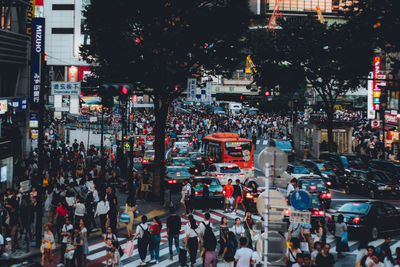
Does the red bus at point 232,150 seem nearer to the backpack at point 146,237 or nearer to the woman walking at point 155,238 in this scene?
the woman walking at point 155,238

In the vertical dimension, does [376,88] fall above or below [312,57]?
below

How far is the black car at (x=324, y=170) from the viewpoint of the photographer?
106 ft

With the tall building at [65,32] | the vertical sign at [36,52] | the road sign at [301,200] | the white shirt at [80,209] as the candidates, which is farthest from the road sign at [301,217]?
the tall building at [65,32]

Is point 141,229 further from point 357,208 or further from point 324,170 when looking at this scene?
point 324,170

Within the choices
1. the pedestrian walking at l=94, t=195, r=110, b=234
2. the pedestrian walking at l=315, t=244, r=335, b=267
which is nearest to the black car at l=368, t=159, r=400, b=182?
the pedestrian walking at l=94, t=195, r=110, b=234

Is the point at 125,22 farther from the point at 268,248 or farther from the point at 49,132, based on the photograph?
the point at 49,132

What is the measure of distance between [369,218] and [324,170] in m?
14.2

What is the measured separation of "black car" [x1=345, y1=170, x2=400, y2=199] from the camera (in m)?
28.3

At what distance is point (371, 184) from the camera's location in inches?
1131

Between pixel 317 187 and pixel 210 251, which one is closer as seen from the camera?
pixel 210 251

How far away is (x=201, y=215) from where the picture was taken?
23922 mm

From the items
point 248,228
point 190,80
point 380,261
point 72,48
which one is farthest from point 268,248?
A: point 72,48

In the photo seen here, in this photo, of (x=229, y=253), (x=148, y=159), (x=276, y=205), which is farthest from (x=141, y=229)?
(x=148, y=159)

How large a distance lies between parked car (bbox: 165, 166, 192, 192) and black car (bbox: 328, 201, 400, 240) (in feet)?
39.3
